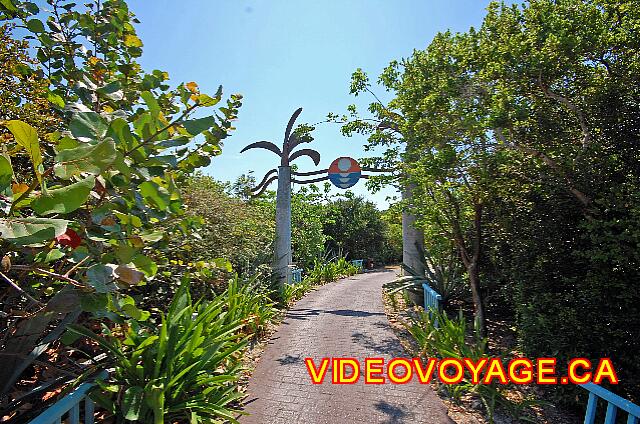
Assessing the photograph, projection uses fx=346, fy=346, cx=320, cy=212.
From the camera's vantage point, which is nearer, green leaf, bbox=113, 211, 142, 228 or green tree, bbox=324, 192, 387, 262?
green leaf, bbox=113, 211, 142, 228

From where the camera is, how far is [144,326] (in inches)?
116

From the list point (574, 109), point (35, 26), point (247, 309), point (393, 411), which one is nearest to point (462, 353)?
point (393, 411)

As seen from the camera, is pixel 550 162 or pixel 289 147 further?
pixel 289 147

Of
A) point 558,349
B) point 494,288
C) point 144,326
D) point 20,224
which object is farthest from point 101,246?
point 494,288

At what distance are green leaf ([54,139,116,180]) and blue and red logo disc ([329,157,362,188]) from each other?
729 centimetres

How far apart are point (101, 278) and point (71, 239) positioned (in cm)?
23

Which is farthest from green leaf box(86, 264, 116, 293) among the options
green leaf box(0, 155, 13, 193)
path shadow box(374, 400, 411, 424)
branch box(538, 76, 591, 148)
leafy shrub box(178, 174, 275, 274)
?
branch box(538, 76, 591, 148)

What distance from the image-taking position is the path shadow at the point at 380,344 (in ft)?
15.1

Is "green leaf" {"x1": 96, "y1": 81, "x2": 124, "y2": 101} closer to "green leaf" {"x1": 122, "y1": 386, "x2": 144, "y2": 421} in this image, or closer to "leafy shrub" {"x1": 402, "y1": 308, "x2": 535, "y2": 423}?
"green leaf" {"x1": 122, "y1": 386, "x2": 144, "y2": 421}

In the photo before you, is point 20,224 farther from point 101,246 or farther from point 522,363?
point 522,363

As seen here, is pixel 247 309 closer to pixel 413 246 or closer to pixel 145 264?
pixel 413 246

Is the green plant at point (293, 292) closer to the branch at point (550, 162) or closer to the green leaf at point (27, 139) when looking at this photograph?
the branch at point (550, 162)

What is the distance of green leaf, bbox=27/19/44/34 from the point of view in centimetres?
168

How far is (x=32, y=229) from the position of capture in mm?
734
